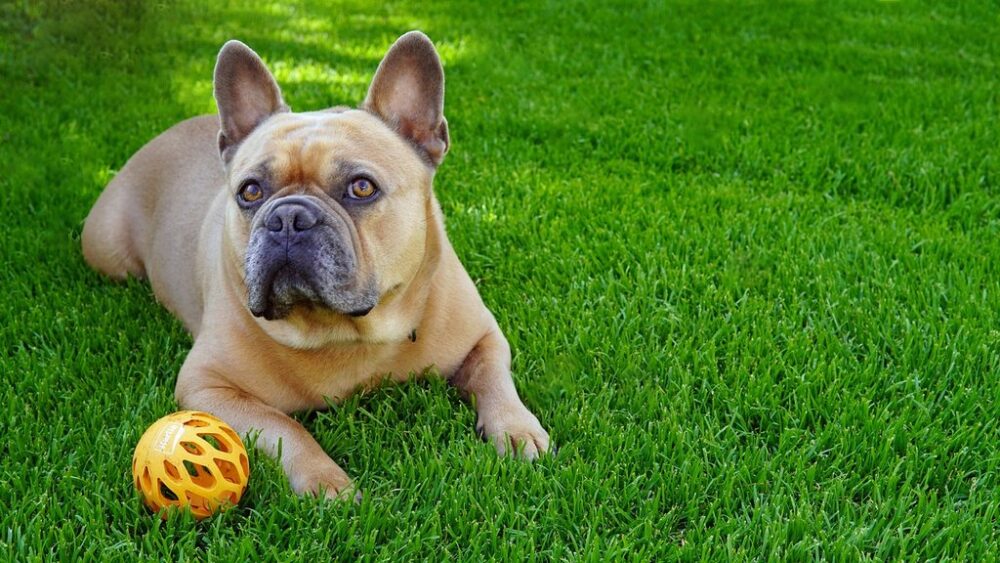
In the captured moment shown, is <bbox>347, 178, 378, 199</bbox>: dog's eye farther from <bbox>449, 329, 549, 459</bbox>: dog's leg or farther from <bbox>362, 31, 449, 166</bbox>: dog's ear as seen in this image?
<bbox>449, 329, 549, 459</bbox>: dog's leg

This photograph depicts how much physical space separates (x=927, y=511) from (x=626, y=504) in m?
0.81

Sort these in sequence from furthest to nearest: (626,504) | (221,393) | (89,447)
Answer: (221,393), (89,447), (626,504)

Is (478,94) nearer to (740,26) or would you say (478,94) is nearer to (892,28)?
(740,26)

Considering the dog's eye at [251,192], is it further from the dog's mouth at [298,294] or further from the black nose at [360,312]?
the black nose at [360,312]

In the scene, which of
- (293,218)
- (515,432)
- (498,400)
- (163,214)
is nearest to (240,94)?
(293,218)

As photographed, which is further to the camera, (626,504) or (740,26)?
(740,26)

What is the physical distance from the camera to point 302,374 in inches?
129

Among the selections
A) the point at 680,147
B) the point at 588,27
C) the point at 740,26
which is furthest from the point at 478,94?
the point at 740,26

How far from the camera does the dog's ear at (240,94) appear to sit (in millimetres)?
3486

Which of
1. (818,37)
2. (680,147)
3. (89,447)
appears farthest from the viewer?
(818,37)

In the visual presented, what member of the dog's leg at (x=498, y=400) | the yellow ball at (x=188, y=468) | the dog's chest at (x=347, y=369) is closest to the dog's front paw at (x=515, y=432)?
the dog's leg at (x=498, y=400)

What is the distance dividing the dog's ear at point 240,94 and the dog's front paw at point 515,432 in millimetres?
1344

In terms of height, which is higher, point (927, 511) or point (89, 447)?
point (927, 511)

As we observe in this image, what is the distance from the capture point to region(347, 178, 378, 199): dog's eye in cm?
312
